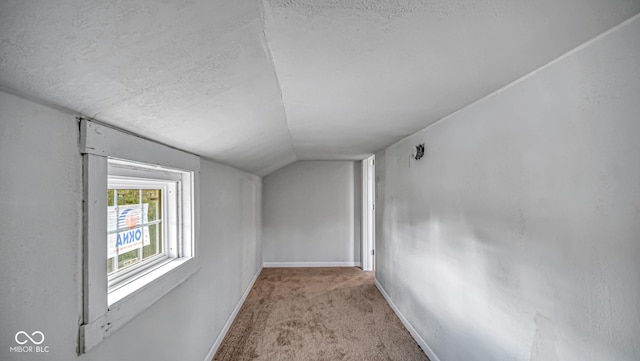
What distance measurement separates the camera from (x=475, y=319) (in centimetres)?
178

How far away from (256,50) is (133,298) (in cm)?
119

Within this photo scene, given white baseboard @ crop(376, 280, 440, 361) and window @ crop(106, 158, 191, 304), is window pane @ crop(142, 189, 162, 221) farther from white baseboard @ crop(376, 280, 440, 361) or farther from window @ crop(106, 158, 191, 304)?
white baseboard @ crop(376, 280, 440, 361)

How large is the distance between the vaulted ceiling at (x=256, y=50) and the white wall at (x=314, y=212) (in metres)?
3.90

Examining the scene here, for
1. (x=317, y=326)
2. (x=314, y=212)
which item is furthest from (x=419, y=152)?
(x=314, y=212)

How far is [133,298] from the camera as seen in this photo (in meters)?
1.28

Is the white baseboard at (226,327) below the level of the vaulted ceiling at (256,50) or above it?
below

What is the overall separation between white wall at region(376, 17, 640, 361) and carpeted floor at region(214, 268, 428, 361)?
61cm

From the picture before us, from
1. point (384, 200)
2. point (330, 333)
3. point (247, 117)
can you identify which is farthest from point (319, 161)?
point (247, 117)

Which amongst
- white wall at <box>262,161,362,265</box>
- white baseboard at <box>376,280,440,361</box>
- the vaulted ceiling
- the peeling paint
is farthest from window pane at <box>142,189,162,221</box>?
white wall at <box>262,161,362,265</box>

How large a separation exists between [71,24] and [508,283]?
1.95m

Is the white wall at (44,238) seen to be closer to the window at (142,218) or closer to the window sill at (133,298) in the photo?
the window sill at (133,298)

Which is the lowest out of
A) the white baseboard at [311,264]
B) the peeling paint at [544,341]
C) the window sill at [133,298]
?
the white baseboard at [311,264]

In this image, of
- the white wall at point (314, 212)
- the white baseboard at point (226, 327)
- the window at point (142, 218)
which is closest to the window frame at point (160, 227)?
the window at point (142, 218)

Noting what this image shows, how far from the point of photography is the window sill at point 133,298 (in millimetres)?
1018
